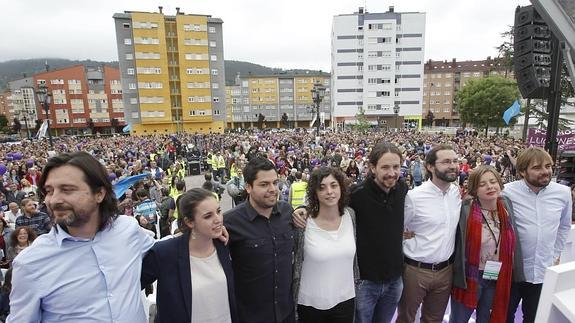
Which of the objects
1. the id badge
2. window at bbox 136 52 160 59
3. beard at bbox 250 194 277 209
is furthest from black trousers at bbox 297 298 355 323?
window at bbox 136 52 160 59

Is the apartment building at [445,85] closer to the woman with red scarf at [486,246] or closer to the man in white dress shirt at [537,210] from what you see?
the man in white dress shirt at [537,210]

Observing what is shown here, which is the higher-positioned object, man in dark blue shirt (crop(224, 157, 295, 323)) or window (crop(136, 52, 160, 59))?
window (crop(136, 52, 160, 59))

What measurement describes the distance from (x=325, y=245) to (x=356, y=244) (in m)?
0.39

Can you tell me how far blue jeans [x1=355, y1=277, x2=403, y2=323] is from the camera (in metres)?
2.71

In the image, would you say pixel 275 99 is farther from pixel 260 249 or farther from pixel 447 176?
pixel 260 249

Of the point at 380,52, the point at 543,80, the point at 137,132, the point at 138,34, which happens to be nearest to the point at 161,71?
the point at 138,34

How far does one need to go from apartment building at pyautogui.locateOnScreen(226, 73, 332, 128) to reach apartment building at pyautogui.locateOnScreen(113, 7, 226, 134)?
3701cm

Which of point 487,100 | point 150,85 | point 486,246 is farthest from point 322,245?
point 150,85

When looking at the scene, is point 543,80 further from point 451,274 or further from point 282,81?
point 282,81

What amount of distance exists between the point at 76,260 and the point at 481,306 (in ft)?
10.6

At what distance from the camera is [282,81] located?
95.2 meters

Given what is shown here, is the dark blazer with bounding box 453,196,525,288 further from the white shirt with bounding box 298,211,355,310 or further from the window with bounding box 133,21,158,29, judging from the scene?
the window with bounding box 133,21,158,29

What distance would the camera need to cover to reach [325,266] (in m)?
2.38

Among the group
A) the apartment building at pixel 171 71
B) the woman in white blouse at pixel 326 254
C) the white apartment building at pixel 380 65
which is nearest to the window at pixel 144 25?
the apartment building at pixel 171 71
